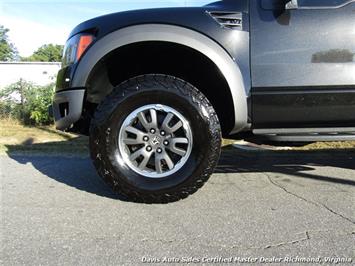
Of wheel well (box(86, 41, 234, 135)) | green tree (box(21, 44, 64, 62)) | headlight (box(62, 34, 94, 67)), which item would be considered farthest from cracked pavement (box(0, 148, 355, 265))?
green tree (box(21, 44, 64, 62))

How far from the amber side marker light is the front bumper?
1.01 ft

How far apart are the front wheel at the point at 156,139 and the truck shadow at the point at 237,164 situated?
0.39 m

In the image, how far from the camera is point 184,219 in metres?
3.29

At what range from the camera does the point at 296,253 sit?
2686mm

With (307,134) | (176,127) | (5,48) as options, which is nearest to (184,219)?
(176,127)

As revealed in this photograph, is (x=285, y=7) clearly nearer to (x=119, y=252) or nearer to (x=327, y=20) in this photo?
(x=327, y=20)

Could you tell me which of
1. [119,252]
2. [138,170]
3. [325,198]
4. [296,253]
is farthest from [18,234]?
[325,198]

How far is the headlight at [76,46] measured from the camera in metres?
3.71

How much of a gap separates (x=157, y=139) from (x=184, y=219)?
713 millimetres

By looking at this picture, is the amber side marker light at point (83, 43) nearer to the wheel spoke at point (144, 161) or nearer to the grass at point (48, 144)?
the wheel spoke at point (144, 161)

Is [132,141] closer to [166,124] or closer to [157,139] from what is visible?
[157,139]

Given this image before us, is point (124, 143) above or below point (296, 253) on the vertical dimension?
above

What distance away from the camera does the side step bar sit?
364 centimetres

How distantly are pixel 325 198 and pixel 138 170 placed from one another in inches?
64.5
